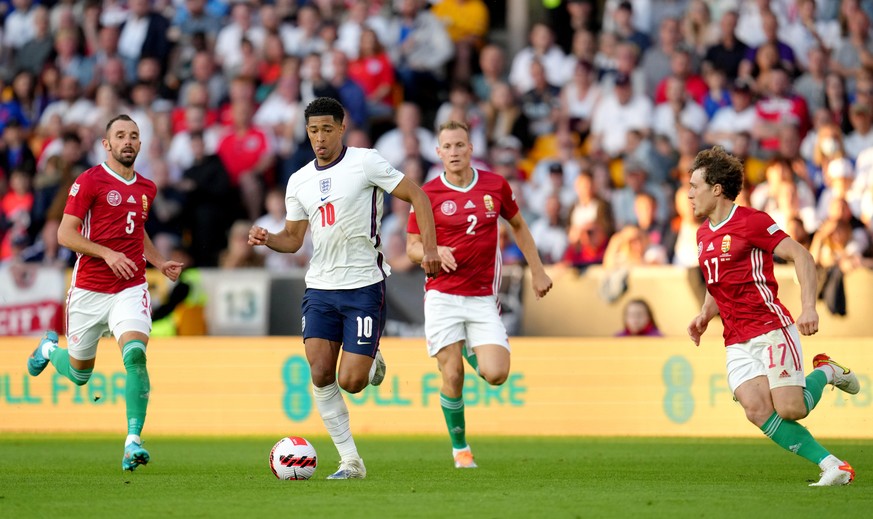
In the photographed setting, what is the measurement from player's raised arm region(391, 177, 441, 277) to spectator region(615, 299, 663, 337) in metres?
5.86

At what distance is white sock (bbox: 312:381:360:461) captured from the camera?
384 inches

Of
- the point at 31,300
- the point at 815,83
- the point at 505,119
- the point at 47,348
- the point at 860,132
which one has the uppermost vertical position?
the point at 815,83

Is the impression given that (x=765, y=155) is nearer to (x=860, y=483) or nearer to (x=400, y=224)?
(x=400, y=224)

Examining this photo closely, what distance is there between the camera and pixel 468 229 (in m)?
11.1

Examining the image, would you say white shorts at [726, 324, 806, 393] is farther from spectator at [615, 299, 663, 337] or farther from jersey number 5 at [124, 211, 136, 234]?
spectator at [615, 299, 663, 337]

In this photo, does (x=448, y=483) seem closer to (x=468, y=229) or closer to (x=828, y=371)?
(x=468, y=229)

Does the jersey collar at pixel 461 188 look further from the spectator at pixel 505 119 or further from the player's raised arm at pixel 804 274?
the spectator at pixel 505 119

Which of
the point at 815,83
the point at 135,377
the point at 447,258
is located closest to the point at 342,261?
the point at 447,258

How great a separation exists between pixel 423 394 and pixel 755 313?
625 centimetres

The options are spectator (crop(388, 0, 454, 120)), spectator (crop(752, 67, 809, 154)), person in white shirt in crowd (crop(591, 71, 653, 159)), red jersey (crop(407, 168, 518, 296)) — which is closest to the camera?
red jersey (crop(407, 168, 518, 296))

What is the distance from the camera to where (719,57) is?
18.7 meters

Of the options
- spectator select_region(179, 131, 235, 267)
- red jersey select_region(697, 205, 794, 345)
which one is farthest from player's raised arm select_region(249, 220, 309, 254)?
spectator select_region(179, 131, 235, 267)

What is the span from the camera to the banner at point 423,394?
14.4 meters

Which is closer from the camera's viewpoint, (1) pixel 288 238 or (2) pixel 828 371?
(2) pixel 828 371
